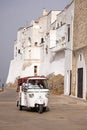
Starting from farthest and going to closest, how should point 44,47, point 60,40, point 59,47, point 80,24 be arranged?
point 44,47
point 60,40
point 59,47
point 80,24

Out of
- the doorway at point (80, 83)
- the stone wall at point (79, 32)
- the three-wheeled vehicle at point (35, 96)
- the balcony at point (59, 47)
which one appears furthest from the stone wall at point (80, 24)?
the three-wheeled vehicle at point (35, 96)

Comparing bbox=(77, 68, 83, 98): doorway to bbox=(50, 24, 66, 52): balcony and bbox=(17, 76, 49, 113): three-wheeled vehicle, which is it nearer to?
bbox=(50, 24, 66, 52): balcony

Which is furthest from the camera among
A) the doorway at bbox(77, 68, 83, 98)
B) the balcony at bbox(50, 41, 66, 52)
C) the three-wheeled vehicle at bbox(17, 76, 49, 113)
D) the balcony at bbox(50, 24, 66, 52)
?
the balcony at bbox(50, 24, 66, 52)

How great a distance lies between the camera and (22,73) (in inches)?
2972

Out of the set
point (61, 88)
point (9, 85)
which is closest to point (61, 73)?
point (61, 88)

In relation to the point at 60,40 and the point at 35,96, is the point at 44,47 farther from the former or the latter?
the point at 35,96

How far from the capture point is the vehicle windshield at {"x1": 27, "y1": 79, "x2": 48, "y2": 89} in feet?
71.9

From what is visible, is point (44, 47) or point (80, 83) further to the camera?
point (44, 47)

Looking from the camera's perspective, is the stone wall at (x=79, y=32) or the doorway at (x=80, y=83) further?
the doorway at (x=80, y=83)

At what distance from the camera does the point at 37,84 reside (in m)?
23.3

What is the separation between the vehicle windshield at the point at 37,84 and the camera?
21908 millimetres

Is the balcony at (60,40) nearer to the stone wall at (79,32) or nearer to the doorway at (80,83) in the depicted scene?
the stone wall at (79,32)

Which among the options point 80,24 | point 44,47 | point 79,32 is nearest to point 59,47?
point 44,47

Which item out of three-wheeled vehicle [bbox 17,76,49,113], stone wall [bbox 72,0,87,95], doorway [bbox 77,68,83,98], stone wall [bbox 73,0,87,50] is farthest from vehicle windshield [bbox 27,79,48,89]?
doorway [bbox 77,68,83,98]
